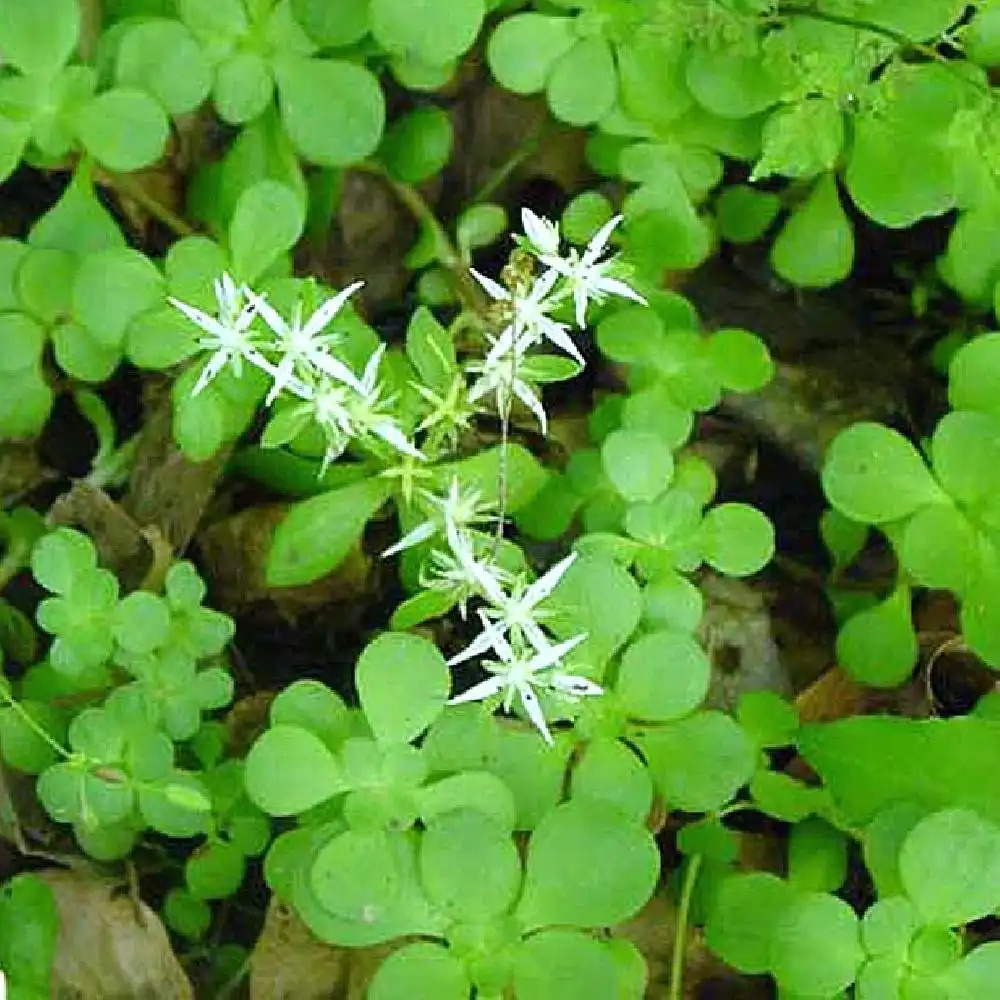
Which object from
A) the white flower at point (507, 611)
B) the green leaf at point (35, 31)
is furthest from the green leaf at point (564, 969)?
the green leaf at point (35, 31)

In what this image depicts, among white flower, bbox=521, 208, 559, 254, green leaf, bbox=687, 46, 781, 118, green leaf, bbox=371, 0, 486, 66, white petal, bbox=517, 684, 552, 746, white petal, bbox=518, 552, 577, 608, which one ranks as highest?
green leaf, bbox=371, 0, 486, 66

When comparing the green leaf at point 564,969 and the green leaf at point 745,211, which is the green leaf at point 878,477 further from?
the green leaf at point 564,969

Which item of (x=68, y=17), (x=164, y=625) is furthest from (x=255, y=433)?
(x=68, y=17)

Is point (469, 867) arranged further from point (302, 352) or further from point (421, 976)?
point (302, 352)

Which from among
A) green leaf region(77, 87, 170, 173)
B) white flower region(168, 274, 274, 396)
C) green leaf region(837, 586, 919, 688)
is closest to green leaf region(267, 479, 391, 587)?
white flower region(168, 274, 274, 396)

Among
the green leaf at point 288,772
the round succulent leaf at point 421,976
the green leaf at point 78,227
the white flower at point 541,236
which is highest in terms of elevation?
the white flower at point 541,236

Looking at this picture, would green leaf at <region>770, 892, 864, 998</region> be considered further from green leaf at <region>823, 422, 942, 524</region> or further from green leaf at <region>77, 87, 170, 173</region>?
green leaf at <region>77, 87, 170, 173</region>

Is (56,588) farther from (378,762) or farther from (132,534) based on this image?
(378,762)
